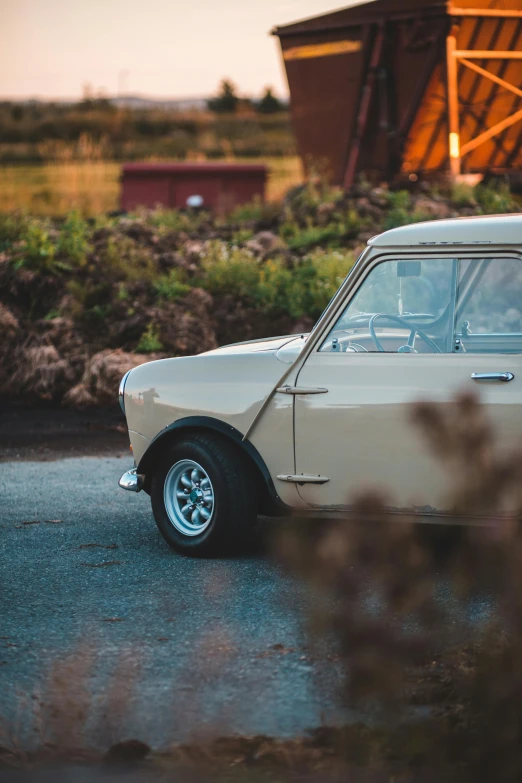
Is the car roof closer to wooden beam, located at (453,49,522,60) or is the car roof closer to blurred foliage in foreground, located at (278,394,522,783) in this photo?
blurred foliage in foreground, located at (278,394,522,783)

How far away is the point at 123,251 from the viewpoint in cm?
1472

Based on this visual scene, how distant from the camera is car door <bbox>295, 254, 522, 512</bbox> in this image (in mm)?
5477

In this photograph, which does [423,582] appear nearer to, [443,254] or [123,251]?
[443,254]

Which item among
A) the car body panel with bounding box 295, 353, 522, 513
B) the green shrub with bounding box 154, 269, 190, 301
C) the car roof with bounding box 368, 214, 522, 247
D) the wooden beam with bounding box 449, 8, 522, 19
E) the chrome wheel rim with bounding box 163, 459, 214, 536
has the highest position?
the wooden beam with bounding box 449, 8, 522, 19

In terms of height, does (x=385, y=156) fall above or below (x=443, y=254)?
above

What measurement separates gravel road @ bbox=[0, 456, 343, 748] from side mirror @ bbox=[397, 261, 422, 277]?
5.19 feet

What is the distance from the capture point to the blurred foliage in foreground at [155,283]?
12.7 meters

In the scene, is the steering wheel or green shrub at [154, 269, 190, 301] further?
green shrub at [154, 269, 190, 301]

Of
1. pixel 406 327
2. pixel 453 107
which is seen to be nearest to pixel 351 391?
pixel 406 327

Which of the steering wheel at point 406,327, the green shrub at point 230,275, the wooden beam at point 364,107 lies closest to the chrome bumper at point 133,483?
the steering wheel at point 406,327

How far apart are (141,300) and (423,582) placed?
10.9 m

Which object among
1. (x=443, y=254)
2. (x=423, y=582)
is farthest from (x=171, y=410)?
(x=423, y=582)

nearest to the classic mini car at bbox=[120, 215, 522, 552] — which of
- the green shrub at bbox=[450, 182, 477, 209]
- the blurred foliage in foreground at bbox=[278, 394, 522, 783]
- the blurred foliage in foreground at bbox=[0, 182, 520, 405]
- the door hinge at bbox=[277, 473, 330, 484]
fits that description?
the door hinge at bbox=[277, 473, 330, 484]

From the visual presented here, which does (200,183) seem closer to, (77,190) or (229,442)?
(77,190)
